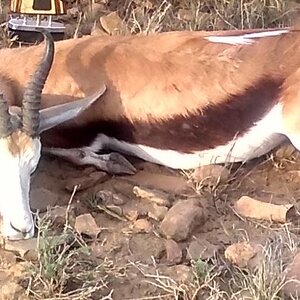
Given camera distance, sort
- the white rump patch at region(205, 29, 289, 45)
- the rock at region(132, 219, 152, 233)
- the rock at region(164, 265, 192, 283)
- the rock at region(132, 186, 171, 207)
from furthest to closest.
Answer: the white rump patch at region(205, 29, 289, 45) < the rock at region(132, 186, 171, 207) < the rock at region(132, 219, 152, 233) < the rock at region(164, 265, 192, 283)

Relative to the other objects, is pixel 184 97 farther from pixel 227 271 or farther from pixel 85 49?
pixel 227 271

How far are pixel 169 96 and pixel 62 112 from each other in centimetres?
59

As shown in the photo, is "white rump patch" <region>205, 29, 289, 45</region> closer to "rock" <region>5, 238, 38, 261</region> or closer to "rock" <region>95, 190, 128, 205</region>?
"rock" <region>95, 190, 128, 205</region>

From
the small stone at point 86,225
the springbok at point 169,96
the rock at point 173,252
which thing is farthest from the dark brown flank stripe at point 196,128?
the rock at point 173,252

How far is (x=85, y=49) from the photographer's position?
5.12m

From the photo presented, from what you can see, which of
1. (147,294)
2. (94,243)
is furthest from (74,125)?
(147,294)

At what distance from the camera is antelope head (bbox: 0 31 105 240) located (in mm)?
4336

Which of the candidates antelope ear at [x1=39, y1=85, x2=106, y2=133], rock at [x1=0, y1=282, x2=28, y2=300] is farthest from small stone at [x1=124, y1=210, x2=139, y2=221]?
rock at [x1=0, y1=282, x2=28, y2=300]

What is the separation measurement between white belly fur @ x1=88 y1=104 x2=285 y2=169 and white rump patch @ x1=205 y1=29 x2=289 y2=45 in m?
0.47

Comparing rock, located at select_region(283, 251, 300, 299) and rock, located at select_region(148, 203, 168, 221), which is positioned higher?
rock, located at select_region(283, 251, 300, 299)

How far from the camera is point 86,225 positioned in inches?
178

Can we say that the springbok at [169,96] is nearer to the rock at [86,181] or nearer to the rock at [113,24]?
the rock at [86,181]

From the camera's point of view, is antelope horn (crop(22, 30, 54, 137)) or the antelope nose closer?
the antelope nose

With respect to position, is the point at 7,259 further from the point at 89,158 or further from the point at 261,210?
the point at 261,210
